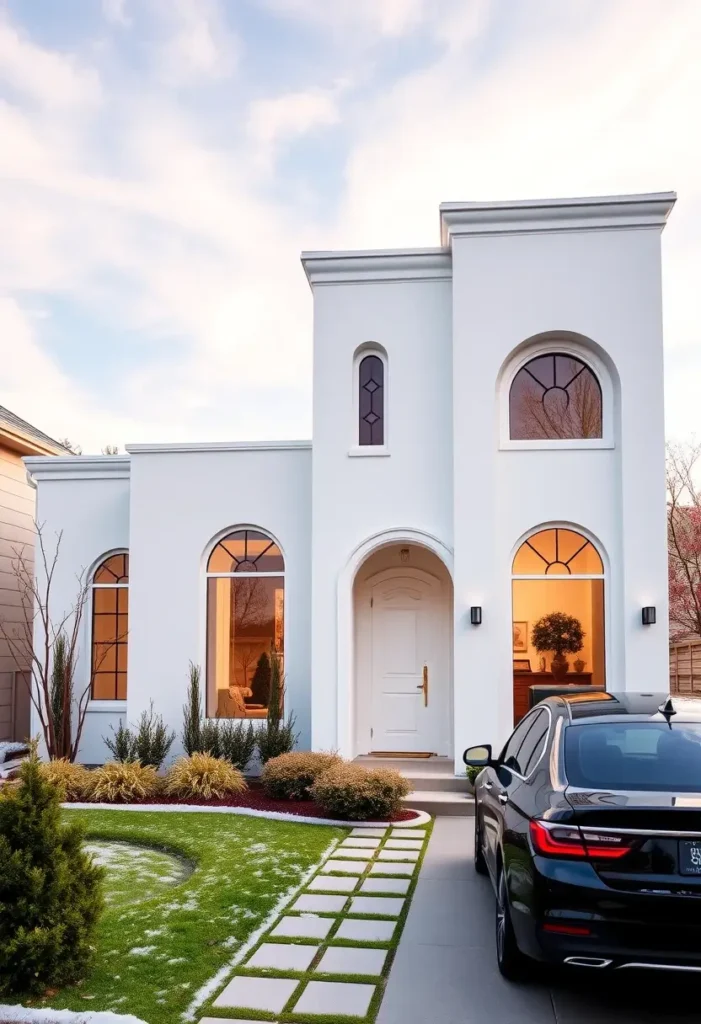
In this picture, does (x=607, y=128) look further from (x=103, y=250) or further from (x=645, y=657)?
(x=103, y=250)

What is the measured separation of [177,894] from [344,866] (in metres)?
1.58

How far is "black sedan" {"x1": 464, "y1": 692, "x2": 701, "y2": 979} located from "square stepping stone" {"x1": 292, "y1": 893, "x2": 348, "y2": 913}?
1.68 meters

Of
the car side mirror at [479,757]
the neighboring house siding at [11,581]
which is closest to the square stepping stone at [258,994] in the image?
the car side mirror at [479,757]

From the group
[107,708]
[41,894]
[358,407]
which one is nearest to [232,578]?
[107,708]

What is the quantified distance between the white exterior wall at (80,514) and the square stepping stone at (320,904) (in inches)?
310

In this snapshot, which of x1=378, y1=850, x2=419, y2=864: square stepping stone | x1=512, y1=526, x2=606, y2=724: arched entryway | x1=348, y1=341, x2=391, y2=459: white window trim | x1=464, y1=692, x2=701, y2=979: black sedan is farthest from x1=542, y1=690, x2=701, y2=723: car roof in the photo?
x1=348, y1=341, x2=391, y2=459: white window trim

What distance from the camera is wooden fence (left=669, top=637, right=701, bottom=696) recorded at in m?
21.4

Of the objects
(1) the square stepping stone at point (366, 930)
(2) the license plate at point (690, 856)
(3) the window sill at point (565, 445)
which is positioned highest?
(3) the window sill at point (565, 445)

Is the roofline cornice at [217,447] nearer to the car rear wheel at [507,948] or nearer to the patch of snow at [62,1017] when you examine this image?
the car rear wheel at [507,948]

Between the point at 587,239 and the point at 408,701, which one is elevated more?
the point at 587,239

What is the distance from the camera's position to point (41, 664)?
13422mm

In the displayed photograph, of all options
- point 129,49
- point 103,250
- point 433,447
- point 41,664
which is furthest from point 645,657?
point 103,250

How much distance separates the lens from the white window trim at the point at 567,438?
1130 cm

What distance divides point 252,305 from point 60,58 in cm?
882
